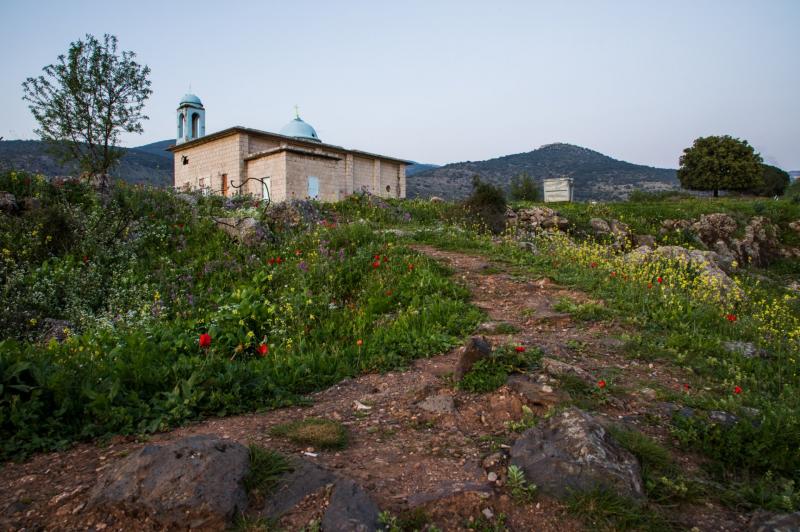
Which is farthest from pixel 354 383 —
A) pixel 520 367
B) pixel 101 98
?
pixel 101 98

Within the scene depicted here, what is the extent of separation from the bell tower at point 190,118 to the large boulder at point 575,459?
110 feet

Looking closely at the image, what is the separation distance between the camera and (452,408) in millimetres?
3549

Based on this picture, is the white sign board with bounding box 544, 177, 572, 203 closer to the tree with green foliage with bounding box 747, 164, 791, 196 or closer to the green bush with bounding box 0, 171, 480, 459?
the green bush with bounding box 0, 171, 480, 459

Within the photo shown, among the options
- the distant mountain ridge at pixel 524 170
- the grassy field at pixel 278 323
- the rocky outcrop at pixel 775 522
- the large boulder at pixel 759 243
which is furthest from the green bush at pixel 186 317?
the distant mountain ridge at pixel 524 170

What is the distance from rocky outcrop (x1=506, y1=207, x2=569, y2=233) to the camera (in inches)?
699

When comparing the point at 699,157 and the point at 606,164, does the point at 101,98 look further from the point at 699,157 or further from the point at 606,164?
the point at 606,164

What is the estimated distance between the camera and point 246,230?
9.89 m

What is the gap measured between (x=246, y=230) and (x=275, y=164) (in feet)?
39.2

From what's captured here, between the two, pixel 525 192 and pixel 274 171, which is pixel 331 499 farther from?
pixel 525 192

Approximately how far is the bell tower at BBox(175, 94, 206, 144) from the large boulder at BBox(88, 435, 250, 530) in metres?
32.9

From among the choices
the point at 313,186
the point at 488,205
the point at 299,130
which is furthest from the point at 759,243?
the point at 299,130

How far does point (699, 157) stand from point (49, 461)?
42.6 metres

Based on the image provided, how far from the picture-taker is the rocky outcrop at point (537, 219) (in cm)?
1777

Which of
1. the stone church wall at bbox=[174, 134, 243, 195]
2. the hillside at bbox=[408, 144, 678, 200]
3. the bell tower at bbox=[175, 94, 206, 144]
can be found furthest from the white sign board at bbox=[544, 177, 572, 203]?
the hillside at bbox=[408, 144, 678, 200]
